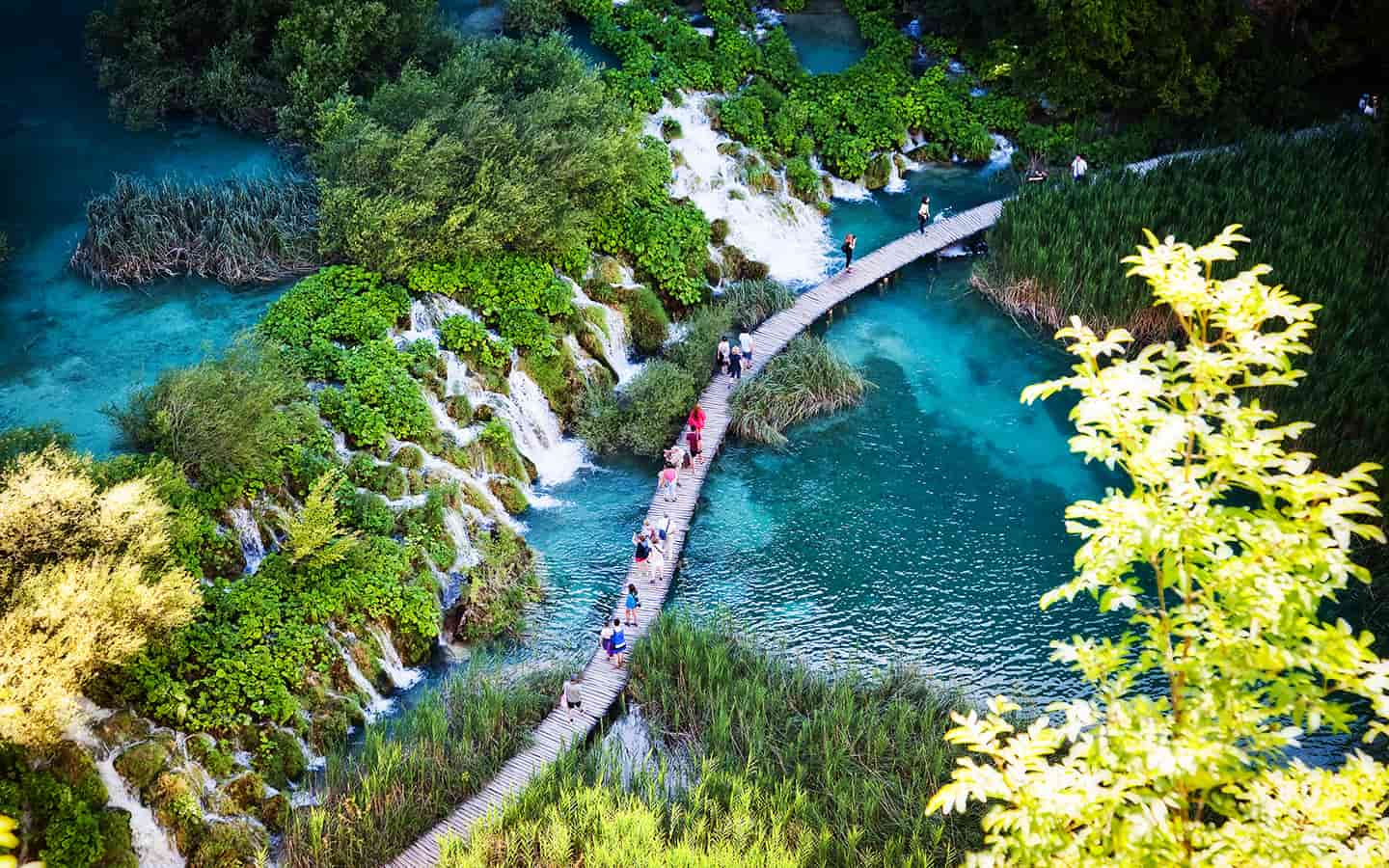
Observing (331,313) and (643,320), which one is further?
(643,320)

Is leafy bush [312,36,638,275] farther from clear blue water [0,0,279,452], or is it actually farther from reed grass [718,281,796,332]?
reed grass [718,281,796,332]

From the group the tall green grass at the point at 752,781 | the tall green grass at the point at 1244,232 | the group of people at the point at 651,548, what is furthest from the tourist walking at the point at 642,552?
the tall green grass at the point at 1244,232

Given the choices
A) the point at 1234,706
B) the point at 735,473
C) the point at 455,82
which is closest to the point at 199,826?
the point at 735,473

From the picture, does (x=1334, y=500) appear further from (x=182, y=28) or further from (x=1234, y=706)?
(x=182, y=28)

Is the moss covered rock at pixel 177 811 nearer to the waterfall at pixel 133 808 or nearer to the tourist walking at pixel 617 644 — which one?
the waterfall at pixel 133 808

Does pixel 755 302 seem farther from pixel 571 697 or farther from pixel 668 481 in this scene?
pixel 571 697

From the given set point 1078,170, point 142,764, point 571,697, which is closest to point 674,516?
point 571,697
